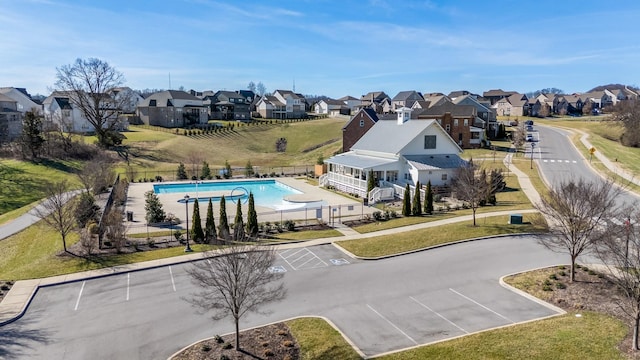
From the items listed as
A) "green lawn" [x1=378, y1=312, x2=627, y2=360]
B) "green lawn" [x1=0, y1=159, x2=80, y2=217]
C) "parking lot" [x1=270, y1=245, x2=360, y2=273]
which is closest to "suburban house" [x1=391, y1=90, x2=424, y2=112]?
"green lawn" [x1=0, y1=159, x2=80, y2=217]

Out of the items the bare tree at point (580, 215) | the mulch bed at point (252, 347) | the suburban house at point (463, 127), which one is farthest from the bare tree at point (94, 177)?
the suburban house at point (463, 127)

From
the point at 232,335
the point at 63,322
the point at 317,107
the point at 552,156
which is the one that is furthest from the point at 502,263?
the point at 317,107

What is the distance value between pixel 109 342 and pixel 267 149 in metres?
72.6

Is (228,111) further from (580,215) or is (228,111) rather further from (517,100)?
(580,215)

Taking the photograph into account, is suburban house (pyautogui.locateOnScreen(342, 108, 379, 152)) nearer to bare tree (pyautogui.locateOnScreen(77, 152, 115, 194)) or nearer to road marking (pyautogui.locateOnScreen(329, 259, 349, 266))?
bare tree (pyautogui.locateOnScreen(77, 152, 115, 194))

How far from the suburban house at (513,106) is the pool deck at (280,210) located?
89023 millimetres

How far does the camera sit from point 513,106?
120m

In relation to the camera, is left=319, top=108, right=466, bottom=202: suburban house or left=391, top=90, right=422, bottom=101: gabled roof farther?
left=391, top=90, right=422, bottom=101: gabled roof

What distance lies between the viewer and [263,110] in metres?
122

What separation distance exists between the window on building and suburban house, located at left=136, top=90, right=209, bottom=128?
67733 millimetres

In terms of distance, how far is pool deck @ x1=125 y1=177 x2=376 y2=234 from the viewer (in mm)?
34031

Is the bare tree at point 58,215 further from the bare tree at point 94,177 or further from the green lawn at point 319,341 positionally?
the green lawn at point 319,341

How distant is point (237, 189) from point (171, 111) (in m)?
54.1

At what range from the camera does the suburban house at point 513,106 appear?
118000 millimetres
